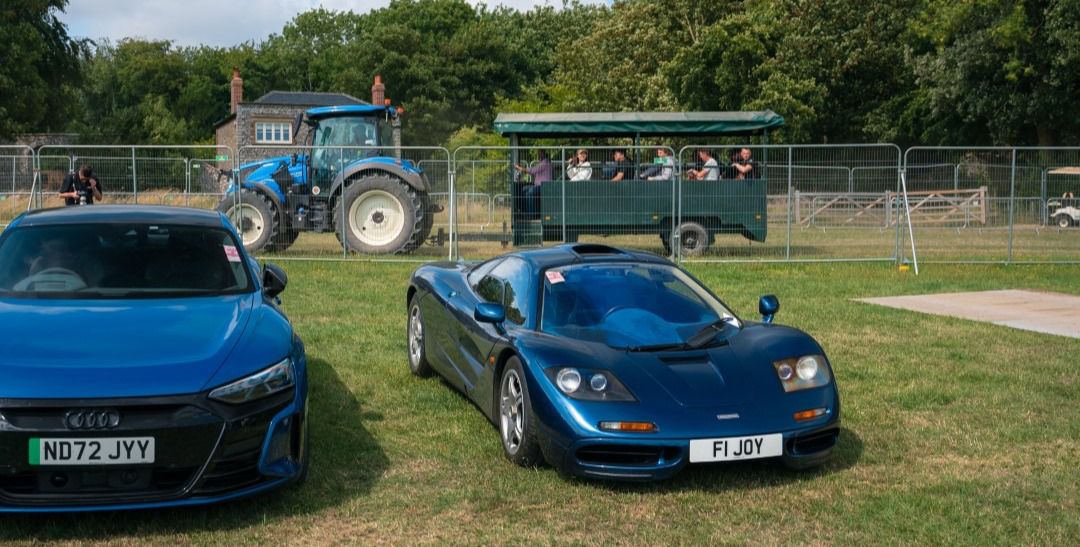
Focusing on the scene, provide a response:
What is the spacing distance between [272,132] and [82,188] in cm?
5268

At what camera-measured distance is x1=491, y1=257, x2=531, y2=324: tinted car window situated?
6602mm

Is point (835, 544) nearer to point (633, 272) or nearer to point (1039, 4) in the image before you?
point (633, 272)

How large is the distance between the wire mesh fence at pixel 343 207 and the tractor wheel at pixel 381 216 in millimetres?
17

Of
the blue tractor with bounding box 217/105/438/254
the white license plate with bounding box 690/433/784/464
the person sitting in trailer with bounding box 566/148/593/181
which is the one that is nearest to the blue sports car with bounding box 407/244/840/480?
the white license plate with bounding box 690/433/784/464

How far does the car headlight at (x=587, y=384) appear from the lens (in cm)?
557

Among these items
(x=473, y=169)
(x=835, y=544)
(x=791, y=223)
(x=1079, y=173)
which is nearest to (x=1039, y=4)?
(x=1079, y=173)

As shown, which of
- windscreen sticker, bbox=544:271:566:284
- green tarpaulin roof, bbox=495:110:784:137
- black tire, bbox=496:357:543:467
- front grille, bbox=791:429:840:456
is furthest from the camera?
green tarpaulin roof, bbox=495:110:784:137

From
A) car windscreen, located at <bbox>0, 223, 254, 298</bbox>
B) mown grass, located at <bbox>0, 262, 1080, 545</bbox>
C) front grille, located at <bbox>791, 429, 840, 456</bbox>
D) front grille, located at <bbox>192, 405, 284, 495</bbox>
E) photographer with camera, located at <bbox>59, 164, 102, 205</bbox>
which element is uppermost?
photographer with camera, located at <bbox>59, 164, 102, 205</bbox>

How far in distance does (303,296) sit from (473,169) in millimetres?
6933

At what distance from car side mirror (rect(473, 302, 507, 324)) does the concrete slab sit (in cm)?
696

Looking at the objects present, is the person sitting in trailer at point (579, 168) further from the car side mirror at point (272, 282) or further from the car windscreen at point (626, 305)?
the car side mirror at point (272, 282)

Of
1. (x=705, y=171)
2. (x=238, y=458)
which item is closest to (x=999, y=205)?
(x=705, y=171)

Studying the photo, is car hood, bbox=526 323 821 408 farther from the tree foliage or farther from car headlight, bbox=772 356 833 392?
the tree foliage

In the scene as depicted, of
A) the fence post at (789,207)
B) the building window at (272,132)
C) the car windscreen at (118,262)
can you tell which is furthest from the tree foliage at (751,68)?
the car windscreen at (118,262)
